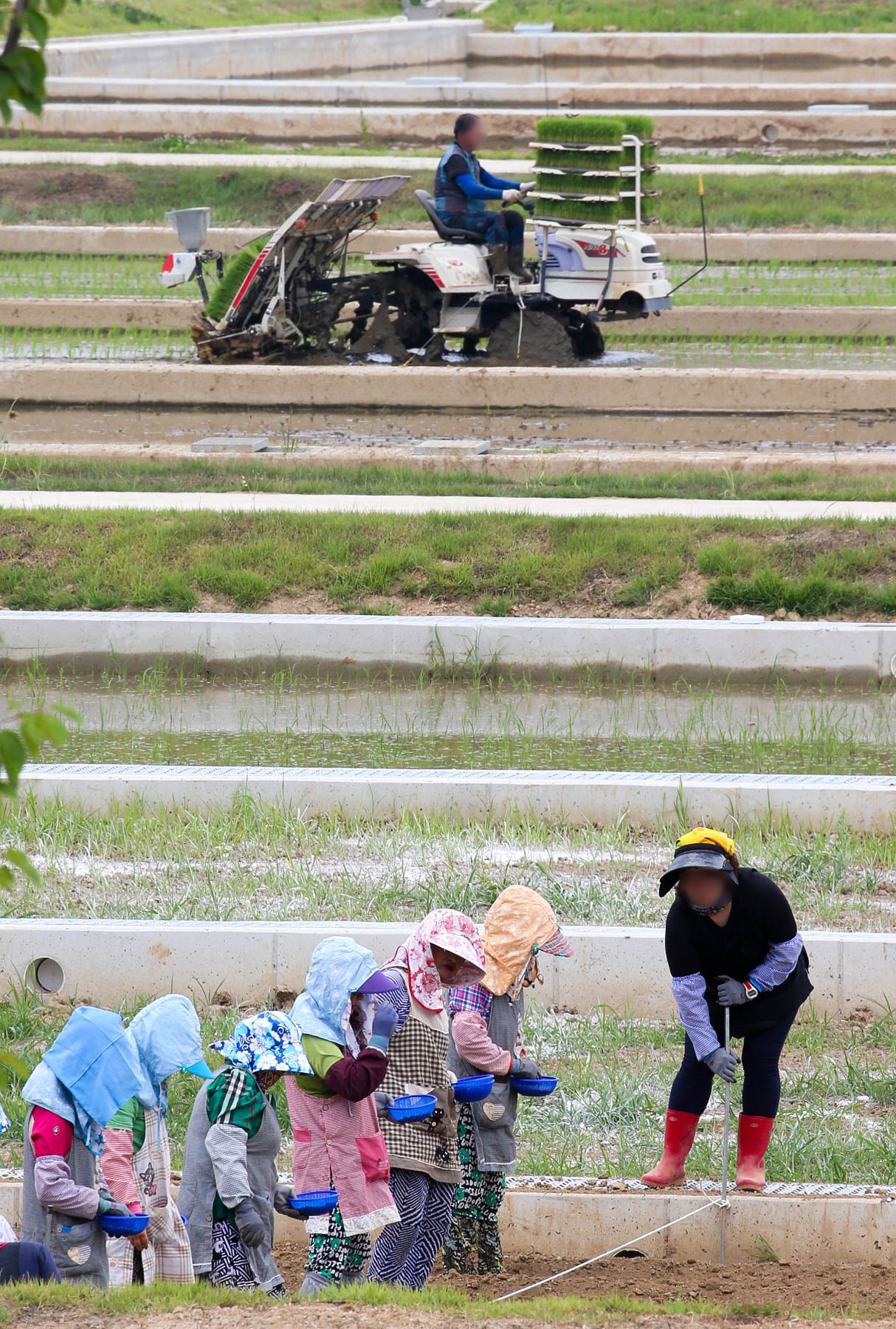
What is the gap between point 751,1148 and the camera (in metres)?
4.89

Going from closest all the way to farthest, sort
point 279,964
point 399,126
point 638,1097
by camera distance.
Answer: point 638,1097 → point 279,964 → point 399,126

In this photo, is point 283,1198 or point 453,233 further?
point 453,233

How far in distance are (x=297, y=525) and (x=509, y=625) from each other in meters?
2.20

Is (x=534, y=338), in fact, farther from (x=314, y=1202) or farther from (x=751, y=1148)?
(x=314, y=1202)

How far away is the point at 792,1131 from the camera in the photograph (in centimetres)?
512

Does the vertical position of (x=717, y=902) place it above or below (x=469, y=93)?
below

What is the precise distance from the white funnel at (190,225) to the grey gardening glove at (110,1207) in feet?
45.1

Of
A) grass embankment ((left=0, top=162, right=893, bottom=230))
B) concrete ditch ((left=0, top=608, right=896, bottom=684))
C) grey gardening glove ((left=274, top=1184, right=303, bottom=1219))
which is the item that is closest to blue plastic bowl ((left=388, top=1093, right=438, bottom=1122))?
grey gardening glove ((left=274, top=1184, right=303, bottom=1219))

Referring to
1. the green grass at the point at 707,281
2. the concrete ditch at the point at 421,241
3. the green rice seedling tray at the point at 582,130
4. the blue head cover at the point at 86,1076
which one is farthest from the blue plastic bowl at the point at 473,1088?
the concrete ditch at the point at 421,241

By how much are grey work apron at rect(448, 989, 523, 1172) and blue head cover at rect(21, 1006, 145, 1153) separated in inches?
41.3

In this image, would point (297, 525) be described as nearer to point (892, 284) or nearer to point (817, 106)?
point (892, 284)

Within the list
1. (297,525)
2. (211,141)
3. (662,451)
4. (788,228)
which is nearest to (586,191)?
(662,451)

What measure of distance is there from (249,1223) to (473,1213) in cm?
76

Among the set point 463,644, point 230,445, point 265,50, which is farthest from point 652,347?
point 265,50
